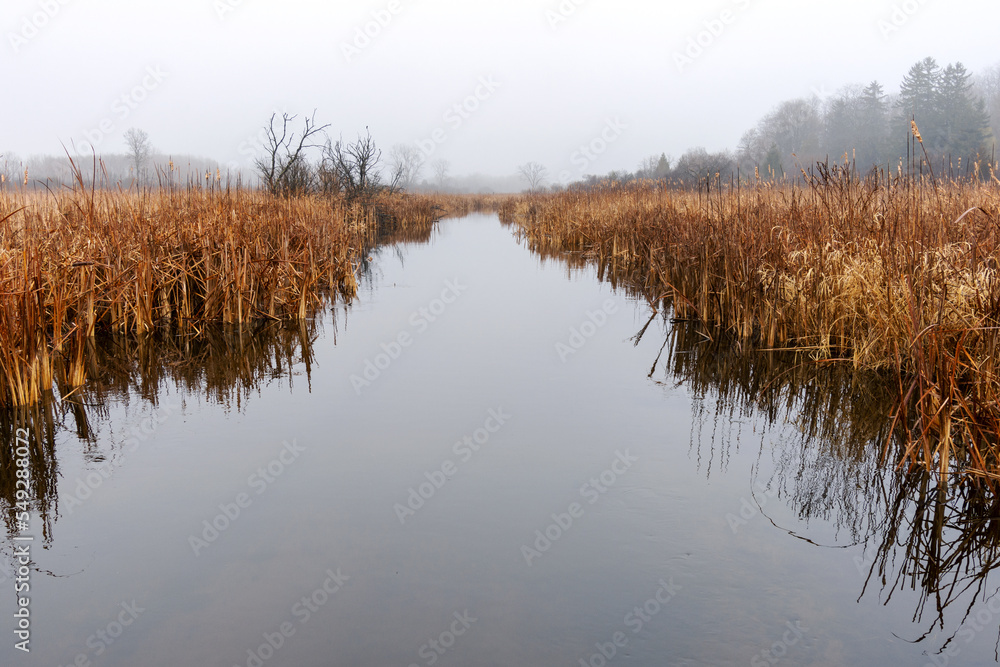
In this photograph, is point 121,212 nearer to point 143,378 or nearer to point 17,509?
point 143,378

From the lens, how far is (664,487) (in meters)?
3.70

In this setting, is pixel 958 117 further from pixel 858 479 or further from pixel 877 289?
pixel 858 479

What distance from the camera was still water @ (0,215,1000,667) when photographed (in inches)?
96.3

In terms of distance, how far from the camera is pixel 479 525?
328cm

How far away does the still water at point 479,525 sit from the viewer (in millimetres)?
2447

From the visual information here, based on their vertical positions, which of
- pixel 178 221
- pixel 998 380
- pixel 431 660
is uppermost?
pixel 178 221

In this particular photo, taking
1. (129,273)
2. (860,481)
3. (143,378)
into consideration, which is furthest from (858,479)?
(129,273)

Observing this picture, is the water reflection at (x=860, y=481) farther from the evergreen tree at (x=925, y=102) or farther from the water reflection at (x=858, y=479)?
the evergreen tree at (x=925, y=102)

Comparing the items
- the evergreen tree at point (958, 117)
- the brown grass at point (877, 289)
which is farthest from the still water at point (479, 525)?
the evergreen tree at point (958, 117)

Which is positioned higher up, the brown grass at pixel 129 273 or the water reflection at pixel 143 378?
the brown grass at pixel 129 273

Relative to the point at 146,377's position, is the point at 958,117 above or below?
above

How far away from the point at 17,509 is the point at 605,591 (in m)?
2.81

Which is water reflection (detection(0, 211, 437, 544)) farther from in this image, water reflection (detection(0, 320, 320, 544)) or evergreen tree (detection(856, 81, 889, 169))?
evergreen tree (detection(856, 81, 889, 169))

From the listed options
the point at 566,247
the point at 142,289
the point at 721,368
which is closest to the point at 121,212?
the point at 142,289
